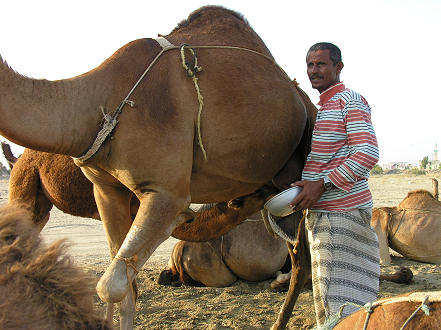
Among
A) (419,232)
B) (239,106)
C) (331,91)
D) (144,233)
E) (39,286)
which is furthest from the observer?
(419,232)

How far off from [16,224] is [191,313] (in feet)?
12.3

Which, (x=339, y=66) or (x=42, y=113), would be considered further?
(x=339, y=66)

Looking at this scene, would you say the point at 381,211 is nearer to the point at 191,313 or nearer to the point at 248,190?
the point at 191,313

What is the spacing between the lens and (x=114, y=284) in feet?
9.02

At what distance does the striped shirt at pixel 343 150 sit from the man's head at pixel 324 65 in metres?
0.06

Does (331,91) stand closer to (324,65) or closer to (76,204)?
(324,65)

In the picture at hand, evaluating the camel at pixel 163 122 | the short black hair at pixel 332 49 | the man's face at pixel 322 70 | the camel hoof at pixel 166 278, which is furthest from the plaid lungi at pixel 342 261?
the camel hoof at pixel 166 278

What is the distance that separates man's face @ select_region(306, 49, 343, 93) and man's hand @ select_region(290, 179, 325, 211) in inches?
25.5

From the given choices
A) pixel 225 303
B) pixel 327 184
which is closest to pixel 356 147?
pixel 327 184

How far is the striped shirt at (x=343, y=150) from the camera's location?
2979 millimetres

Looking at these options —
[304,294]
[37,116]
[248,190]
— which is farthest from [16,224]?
[304,294]

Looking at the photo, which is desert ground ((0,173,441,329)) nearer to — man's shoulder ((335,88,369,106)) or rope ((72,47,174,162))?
rope ((72,47,174,162))

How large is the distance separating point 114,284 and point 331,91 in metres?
1.75

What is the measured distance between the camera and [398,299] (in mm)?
1759
